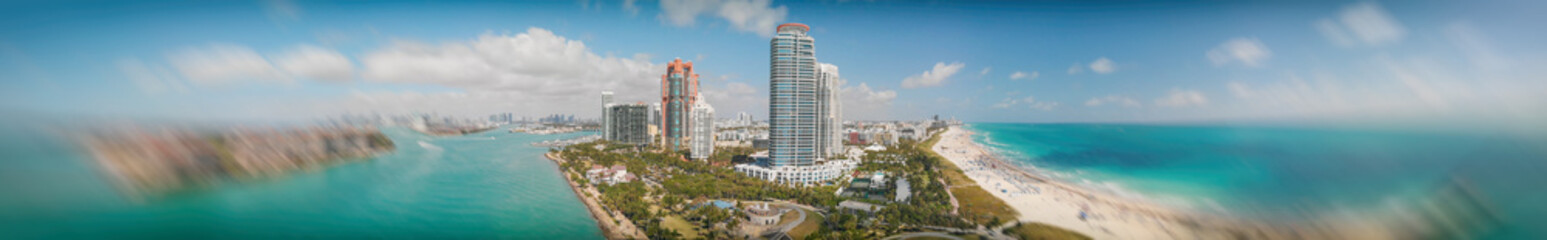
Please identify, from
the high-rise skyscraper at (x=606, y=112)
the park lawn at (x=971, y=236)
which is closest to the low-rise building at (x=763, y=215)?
the park lawn at (x=971, y=236)

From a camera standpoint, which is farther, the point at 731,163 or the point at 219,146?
the point at 731,163

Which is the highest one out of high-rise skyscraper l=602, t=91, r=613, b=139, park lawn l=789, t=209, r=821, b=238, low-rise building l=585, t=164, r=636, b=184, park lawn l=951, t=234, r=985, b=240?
high-rise skyscraper l=602, t=91, r=613, b=139

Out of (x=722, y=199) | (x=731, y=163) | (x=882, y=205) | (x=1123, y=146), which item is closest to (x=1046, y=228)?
(x=882, y=205)

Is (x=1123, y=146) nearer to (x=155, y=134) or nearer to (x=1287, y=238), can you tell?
(x=1287, y=238)

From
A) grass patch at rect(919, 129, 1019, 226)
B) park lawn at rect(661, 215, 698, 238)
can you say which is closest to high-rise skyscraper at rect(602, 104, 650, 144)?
grass patch at rect(919, 129, 1019, 226)

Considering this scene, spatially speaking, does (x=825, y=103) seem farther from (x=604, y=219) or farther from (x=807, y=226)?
(x=604, y=219)

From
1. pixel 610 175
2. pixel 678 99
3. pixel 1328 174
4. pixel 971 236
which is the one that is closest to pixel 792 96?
pixel 610 175

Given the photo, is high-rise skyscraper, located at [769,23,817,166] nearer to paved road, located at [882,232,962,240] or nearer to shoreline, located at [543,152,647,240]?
shoreline, located at [543,152,647,240]
